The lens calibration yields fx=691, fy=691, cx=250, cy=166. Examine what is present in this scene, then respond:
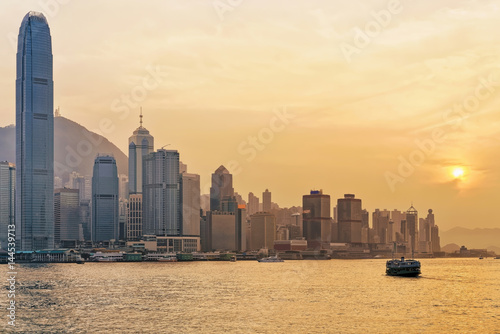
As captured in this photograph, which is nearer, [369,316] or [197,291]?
[369,316]

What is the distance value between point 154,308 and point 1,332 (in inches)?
1316

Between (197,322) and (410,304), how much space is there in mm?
46006

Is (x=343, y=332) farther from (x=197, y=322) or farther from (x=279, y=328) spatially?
(x=197, y=322)

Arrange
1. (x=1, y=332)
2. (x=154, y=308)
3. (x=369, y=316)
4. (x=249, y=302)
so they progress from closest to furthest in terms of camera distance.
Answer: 1. (x=1, y=332)
2. (x=369, y=316)
3. (x=154, y=308)
4. (x=249, y=302)

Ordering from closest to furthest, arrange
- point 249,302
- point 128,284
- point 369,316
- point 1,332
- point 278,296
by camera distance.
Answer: point 1,332
point 369,316
point 249,302
point 278,296
point 128,284

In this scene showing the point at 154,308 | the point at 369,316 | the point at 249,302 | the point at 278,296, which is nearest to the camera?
the point at 369,316

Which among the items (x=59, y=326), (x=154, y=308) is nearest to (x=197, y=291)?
(x=154, y=308)

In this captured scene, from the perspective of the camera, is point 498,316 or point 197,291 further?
point 197,291

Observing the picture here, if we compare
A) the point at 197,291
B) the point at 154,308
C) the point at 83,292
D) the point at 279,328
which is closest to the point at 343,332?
the point at 279,328

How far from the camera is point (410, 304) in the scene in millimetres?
130125

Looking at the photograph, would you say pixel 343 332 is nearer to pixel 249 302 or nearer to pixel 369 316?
pixel 369 316

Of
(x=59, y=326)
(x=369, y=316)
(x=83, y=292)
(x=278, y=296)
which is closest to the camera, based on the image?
(x=59, y=326)

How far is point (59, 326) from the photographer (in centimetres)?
10094

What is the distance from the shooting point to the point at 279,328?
325ft
